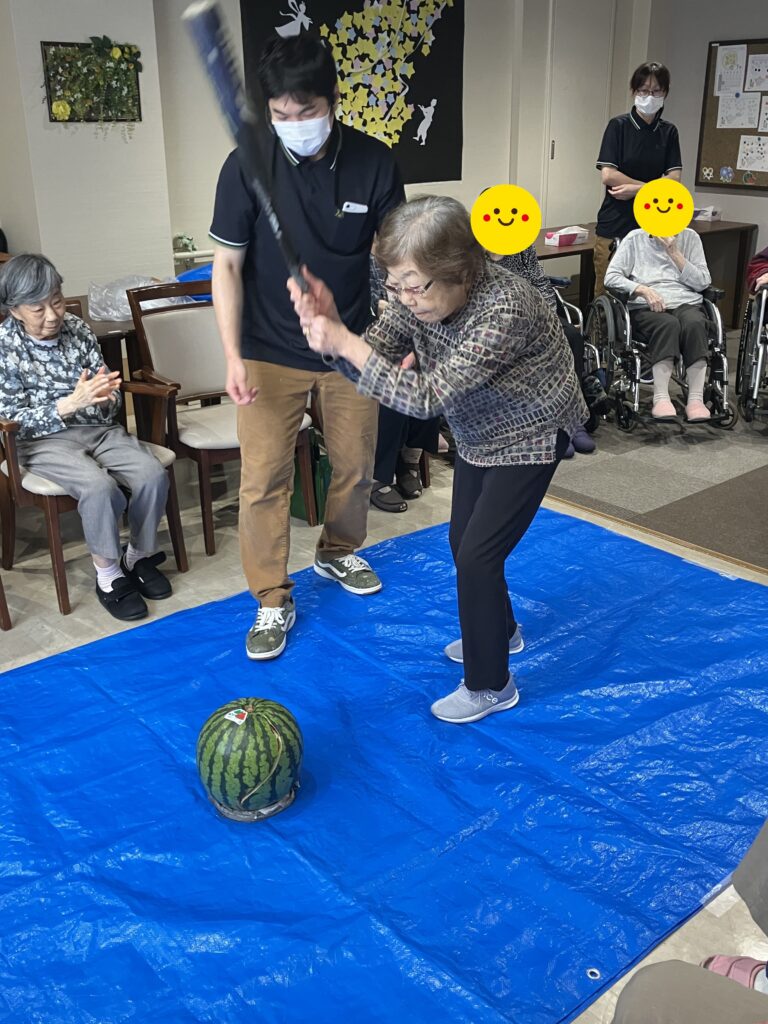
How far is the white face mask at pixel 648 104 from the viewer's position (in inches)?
203

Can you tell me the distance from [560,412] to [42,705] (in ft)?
5.10

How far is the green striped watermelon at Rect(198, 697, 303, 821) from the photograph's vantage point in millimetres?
2131

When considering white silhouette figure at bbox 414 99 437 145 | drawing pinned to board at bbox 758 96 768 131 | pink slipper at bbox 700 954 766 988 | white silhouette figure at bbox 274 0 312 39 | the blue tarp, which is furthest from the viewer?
drawing pinned to board at bbox 758 96 768 131

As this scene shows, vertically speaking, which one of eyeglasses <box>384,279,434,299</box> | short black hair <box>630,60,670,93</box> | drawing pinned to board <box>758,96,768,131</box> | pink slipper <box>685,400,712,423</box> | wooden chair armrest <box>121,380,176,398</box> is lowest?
pink slipper <box>685,400,712,423</box>

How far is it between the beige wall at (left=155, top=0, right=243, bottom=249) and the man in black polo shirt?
3037mm

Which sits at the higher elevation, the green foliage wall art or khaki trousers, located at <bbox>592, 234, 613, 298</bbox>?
the green foliage wall art

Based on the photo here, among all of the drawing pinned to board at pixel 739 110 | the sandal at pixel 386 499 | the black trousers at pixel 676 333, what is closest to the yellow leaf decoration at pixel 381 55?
the drawing pinned to board at pixel 739 110

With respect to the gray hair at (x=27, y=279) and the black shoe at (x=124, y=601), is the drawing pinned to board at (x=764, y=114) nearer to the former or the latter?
the gray hair at (x=27, y=279)

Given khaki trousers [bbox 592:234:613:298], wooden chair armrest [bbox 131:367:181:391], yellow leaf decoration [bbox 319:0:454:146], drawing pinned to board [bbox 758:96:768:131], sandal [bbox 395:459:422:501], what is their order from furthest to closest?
drawing pinned to board [bbox 758:96:768:131] < yellow leaf decoration [bbox 319:0:454:146] < khaki trousers [bbox 592:234:613:298] < sandal [bbox 395:459:422:501] < wooden chair armrest [bbox 131:367:181:391]

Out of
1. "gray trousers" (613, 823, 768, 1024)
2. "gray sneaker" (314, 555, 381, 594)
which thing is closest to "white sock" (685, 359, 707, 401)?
"gray sneaker" (314, 555, 381, 594)

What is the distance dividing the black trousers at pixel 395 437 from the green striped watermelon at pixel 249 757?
5.69ft

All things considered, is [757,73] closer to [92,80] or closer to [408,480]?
[92,80]

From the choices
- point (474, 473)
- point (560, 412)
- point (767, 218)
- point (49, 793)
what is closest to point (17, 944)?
point (49, 793)

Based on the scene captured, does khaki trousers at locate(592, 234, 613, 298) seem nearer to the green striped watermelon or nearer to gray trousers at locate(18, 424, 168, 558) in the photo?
gray trousers at locate(18, 424, 168, 558)
